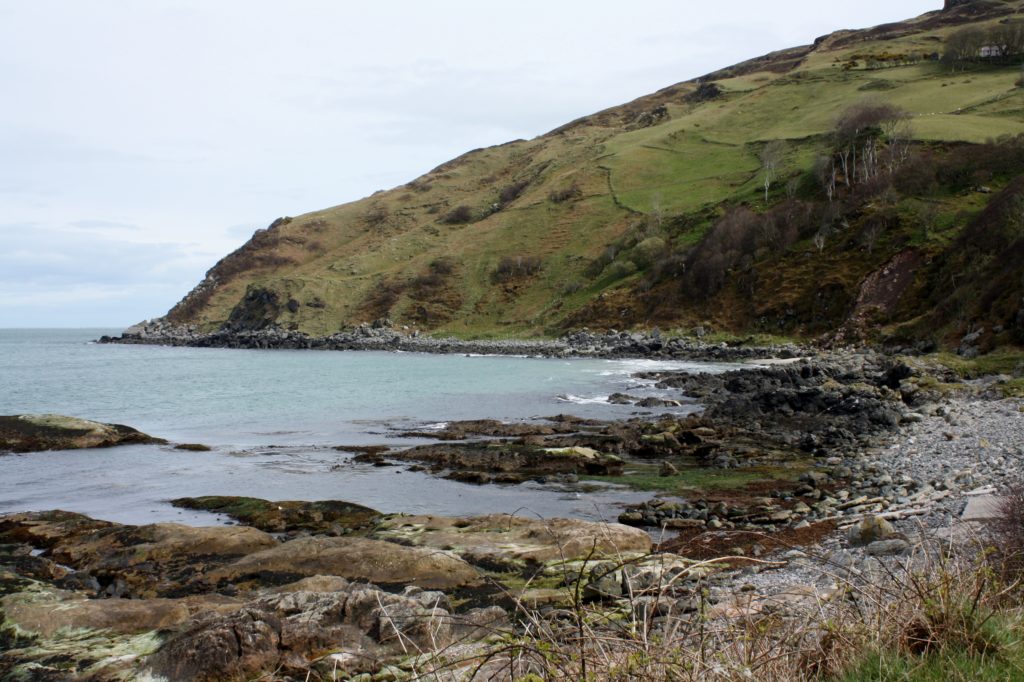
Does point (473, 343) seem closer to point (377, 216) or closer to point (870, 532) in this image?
point (377, 216)

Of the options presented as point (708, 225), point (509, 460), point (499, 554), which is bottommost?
point (509, 460)

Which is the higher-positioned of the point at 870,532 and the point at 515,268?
the point at 515,268

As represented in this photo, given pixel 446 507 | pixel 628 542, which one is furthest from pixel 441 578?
pixel 446 507

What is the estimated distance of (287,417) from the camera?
30.9 metres

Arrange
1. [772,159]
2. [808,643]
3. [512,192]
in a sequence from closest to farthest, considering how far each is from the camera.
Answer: [808,643], [772,159], [512,192]

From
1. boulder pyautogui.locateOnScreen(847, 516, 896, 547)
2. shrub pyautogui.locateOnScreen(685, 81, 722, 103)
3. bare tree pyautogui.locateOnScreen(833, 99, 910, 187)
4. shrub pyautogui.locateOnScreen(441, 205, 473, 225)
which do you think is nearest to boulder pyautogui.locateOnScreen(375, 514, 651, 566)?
boulder pyautogui.locateOnScreen(847, 516, 896, 547)

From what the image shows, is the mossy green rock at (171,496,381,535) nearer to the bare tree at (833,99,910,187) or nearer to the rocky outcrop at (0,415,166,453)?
the rocky outcrop at (0,415,166,453)

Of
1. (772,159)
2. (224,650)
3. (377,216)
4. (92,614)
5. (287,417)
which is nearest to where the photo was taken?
(224,650)

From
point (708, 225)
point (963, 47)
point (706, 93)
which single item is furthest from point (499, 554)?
point (706, 93)

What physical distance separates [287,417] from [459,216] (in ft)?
288

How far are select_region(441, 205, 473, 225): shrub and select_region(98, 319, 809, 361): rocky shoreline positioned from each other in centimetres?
3195

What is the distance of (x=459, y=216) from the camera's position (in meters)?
116

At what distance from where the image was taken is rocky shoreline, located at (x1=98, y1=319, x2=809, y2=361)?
51.6 m

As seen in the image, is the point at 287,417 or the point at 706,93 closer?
the point at 287,417
